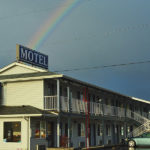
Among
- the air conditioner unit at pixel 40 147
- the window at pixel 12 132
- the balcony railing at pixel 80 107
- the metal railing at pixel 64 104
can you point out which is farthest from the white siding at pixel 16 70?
the air conditioner unit at pixel 40 147

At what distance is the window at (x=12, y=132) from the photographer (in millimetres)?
24422

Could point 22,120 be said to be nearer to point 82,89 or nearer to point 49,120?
point 49,120

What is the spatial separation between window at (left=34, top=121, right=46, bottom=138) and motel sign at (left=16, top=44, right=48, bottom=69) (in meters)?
6.80

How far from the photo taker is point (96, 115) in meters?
30.4

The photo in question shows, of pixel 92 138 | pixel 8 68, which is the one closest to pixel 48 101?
pixel 8 68

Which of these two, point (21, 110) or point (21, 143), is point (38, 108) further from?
point (21, 143)

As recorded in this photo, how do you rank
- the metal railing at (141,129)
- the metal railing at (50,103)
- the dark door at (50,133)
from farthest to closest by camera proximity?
the metal railing at (141,129)
the dark door at (50,133)
the metal railing at (50,103)

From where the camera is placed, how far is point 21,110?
24.3 m

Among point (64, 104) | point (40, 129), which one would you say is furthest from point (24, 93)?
point (64, 104)

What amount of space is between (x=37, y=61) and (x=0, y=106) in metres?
6.74

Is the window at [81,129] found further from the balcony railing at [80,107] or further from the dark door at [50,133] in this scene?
the dark door at [50,133]

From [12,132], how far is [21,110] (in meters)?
1.90

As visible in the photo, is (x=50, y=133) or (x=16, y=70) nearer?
(x=50, y=133)

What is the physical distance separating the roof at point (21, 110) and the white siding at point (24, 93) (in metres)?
0.73
